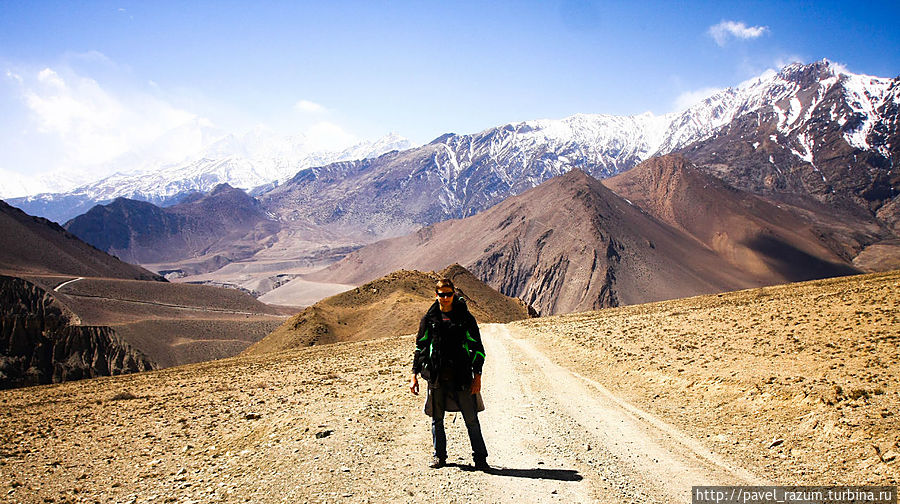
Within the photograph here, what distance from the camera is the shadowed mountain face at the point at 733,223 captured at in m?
126

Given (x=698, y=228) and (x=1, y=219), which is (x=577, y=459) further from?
(x=698, y=228)

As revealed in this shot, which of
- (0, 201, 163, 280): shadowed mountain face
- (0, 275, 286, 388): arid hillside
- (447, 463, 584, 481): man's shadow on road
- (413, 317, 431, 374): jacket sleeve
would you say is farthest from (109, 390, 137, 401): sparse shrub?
(0, 201, 163, 280): shadowed mountain face

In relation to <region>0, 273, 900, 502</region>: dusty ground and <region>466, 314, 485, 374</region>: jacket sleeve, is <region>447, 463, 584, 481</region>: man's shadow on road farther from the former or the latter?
<region>466, 314, 485, 374</region>: jacket sleeve

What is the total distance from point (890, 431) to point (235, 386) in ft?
47.0

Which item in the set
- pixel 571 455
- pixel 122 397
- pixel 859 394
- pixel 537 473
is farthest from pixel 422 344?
pixel 122 397

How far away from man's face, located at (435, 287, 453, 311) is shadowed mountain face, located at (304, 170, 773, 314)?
93.2 metres

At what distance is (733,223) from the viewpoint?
137375mm

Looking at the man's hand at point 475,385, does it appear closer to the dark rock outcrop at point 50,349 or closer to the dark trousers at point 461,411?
the dark trousers at point 461,411

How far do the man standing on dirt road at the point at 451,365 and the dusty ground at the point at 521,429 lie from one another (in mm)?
454

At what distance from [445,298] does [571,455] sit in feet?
9.04

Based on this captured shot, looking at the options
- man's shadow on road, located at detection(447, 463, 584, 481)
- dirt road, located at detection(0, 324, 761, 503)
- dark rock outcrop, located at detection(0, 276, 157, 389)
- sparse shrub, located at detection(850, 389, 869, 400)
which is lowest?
dark rock outcrop, located at detection(0, 276, 157, 389)

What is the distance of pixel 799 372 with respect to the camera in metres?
11.1

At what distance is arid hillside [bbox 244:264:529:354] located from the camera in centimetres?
3522

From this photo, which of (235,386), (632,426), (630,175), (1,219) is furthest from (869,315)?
(630,175)
